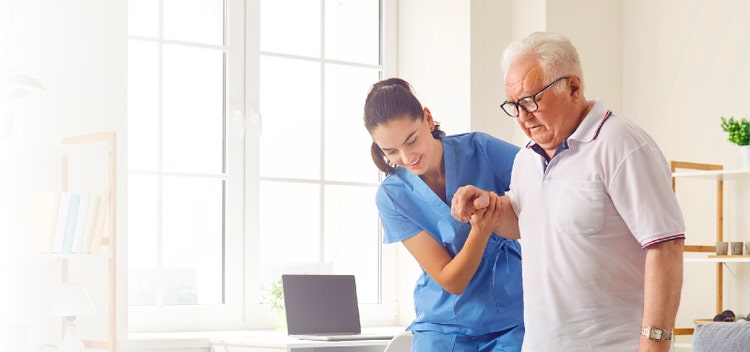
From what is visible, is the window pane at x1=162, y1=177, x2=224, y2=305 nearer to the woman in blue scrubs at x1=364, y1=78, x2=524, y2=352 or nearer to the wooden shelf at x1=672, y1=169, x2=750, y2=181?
the woman in blue scrubs at x1=364, y1=78, x2=524, y2=352

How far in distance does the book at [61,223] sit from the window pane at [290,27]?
4.25ft

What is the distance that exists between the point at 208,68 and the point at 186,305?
968mm

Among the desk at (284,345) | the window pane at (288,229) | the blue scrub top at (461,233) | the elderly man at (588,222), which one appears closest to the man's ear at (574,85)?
the elderly man at (588,222)

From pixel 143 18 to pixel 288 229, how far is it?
105cm

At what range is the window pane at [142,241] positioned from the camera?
387 centimetres

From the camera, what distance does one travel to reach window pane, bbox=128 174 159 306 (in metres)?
3.87

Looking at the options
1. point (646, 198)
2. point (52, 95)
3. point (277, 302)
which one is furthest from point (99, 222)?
point (646, 198)

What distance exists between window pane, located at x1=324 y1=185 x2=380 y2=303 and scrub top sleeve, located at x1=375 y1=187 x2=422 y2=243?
187 cm

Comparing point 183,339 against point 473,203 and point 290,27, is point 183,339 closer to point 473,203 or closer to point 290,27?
point 290,27

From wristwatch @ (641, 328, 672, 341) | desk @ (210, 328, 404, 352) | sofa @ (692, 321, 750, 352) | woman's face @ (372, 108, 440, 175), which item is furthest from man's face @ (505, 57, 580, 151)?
desk @ (210, 328, 404, 352)

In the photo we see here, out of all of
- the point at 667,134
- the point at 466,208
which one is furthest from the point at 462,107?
the point at 466,208

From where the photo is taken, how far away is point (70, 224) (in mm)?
3273

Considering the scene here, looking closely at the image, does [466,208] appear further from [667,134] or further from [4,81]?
[667,134]

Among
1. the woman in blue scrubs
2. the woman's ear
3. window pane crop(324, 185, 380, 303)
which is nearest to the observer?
the woman in blue scrubs
